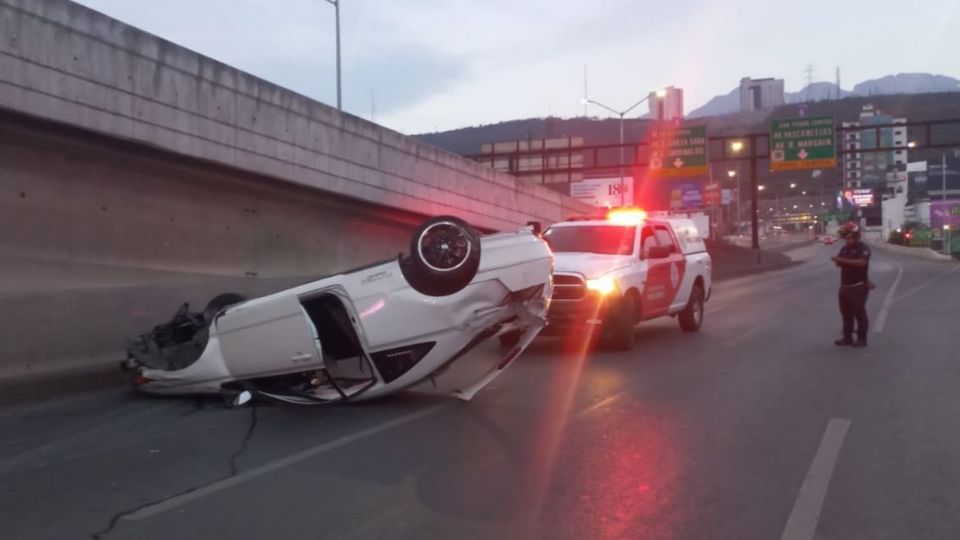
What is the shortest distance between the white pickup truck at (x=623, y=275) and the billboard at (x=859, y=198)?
314ft

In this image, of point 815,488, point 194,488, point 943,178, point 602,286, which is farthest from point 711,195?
point 194,488

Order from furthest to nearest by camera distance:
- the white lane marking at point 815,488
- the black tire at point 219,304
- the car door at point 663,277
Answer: the car door at point 663,277 < the black tire at point 219,304 < the white lane marking at point 815,488

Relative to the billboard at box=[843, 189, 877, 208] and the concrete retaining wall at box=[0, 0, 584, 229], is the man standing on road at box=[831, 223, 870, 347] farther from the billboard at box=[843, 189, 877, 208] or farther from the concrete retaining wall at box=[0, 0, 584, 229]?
the billboard at box=[843, 189, 877, 208]

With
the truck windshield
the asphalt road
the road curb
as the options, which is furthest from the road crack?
the road curb

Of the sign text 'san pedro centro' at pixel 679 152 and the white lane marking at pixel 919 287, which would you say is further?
the sign text 'san pedro centro' at pixel 679 152

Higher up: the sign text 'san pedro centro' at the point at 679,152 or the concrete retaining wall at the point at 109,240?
the sign text 'san pedro centro' at the point at 679,152

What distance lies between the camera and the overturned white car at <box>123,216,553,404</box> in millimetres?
7664

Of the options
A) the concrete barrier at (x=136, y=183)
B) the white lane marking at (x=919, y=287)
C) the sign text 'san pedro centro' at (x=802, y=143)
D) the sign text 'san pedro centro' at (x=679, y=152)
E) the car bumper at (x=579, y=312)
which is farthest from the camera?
the sign text 'san pedro centro' at (x=679, y=152)

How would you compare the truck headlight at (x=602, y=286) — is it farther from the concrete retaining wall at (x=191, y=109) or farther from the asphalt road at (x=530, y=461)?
the concrete retaining wall at (x=191, y=109)

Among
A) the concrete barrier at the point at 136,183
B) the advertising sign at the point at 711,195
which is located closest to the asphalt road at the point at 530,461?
the concrete barrier at the point at 136,183

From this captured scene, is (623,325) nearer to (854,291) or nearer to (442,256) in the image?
(854,291)

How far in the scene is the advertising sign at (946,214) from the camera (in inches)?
2676

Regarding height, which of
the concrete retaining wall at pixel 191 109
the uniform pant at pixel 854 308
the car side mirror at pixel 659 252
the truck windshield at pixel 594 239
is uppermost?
the concrete retaining wall at pixel 191 109

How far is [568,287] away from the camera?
1199cm
